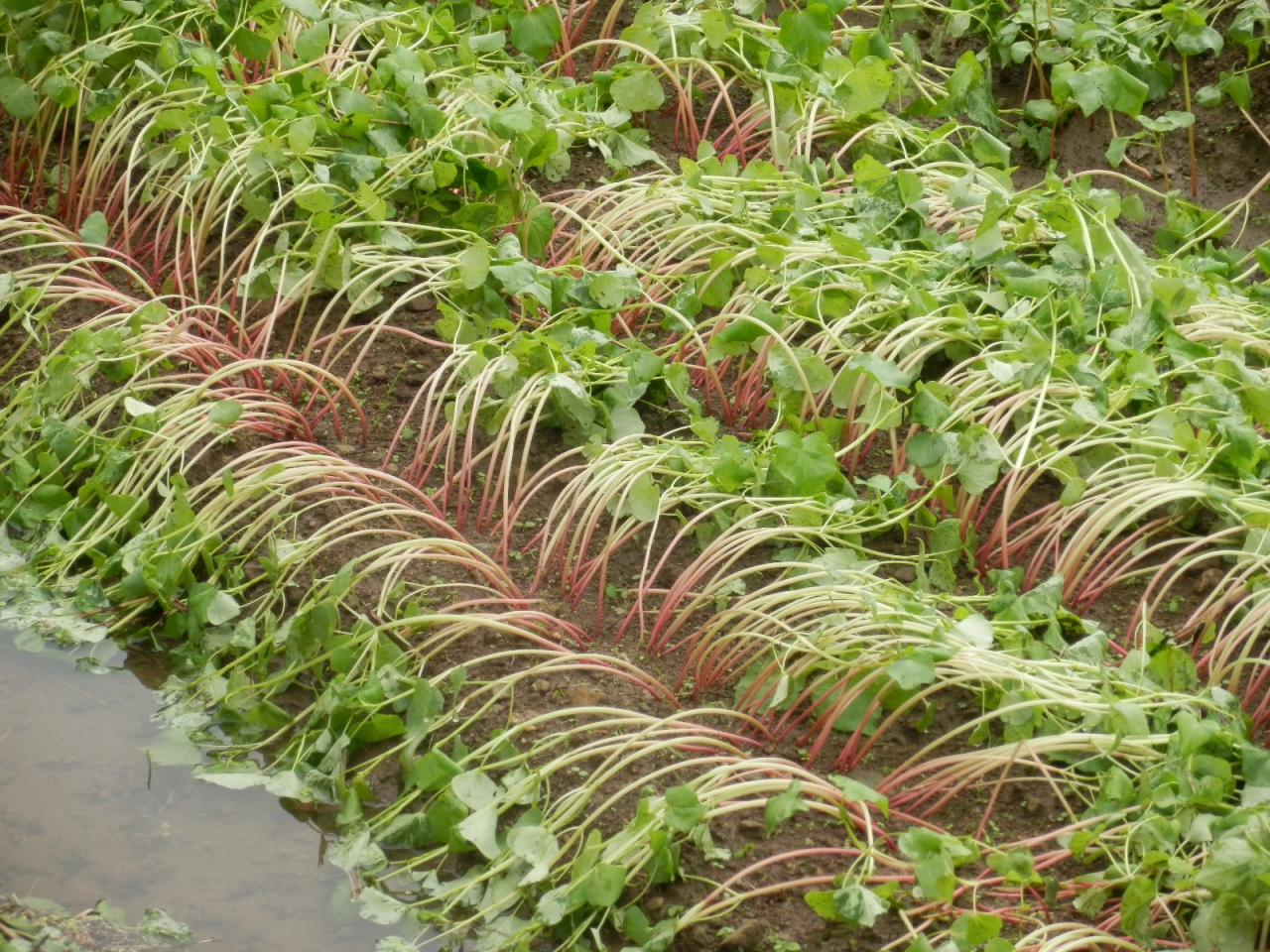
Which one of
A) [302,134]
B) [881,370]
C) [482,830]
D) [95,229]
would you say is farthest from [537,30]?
[482,830]

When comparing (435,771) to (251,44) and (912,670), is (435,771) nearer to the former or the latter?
(912,670)

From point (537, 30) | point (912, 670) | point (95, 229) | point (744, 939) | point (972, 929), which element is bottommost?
point (744, 939)

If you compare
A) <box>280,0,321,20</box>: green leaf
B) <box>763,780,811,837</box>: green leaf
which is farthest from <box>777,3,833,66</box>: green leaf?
<box>763,780,811,837</box>: green leaf

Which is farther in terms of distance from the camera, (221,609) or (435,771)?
(221,609)

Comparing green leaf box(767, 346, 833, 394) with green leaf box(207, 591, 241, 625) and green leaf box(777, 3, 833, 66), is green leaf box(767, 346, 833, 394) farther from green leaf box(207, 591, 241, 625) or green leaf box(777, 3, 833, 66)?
green leaf box(777, 3, 833, 66)

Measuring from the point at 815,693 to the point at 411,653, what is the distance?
0.79 m

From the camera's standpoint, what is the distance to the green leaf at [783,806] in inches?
Result: 93.7

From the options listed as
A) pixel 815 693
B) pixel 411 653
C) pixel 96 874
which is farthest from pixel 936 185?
pixel 96 874

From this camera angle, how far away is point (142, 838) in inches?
108

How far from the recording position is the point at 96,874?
8.70 feet

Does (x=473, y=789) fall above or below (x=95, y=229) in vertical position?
below

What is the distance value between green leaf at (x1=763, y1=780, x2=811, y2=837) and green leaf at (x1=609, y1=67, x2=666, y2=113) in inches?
95.8

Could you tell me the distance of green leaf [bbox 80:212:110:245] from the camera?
3.90 metres

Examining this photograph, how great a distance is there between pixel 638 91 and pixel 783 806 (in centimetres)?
253
